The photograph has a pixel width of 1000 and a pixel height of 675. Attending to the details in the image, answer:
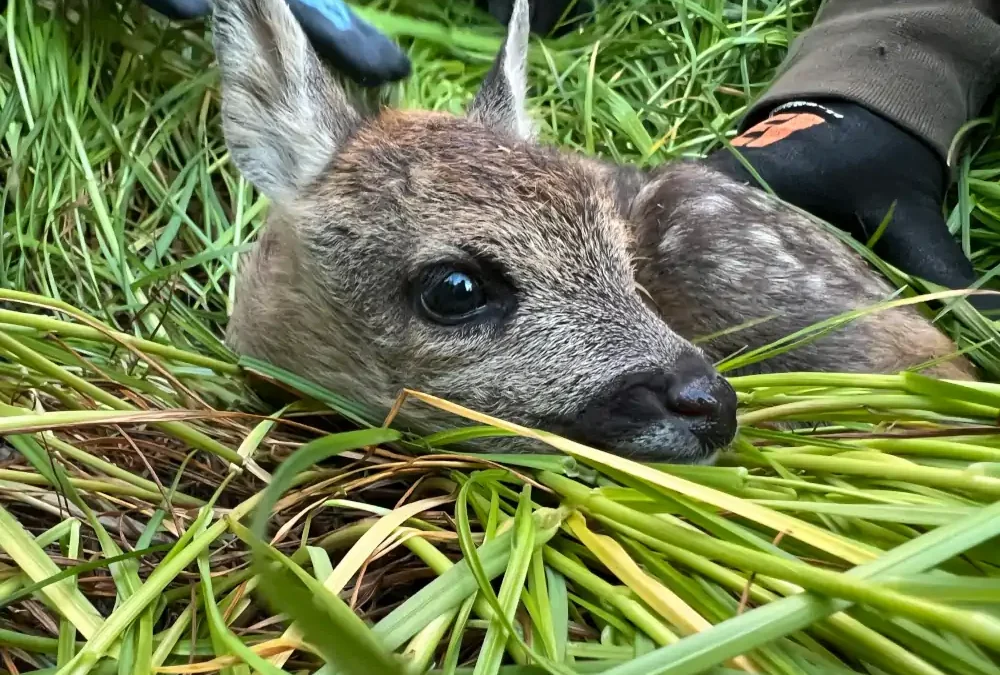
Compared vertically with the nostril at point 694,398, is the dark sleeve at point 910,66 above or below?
above

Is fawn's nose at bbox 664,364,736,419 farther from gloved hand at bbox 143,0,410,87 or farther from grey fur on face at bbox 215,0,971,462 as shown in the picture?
gloved hand at bbox 143,0,410,87

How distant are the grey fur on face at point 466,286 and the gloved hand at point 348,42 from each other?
85 cm

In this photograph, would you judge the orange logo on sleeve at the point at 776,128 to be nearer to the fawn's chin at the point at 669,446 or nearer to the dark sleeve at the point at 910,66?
the dark sleeve at the point at 910,66

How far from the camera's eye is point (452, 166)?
1659 mm

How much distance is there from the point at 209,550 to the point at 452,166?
922 millimetres

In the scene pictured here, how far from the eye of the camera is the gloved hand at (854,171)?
2.42 meters

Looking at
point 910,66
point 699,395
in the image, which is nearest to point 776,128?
point 910,66

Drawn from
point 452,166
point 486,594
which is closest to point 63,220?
point 452,166

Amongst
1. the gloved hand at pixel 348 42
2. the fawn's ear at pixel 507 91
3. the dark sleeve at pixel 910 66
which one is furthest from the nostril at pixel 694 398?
the gloved hand at pixel 348 42

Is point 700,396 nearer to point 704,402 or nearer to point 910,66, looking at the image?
point 704,402

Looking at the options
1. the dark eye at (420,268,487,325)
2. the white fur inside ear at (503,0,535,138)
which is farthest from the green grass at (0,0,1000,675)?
the white fur inside ear at (503,0,535,138)

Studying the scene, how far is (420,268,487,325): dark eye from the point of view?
160cm

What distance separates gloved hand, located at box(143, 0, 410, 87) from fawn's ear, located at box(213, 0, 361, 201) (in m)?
0.84

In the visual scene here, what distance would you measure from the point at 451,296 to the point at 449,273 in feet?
0.16
